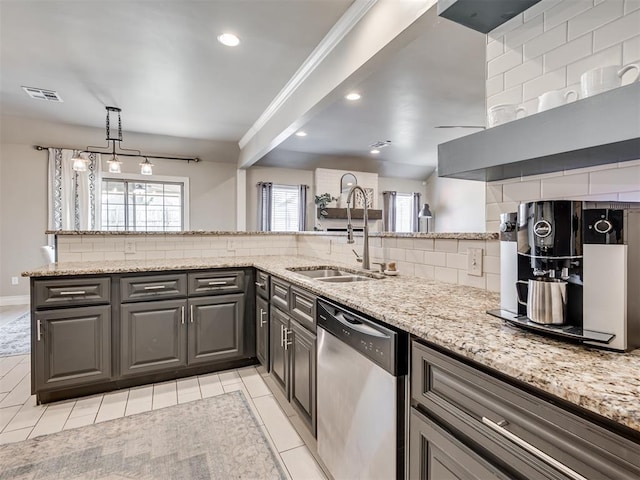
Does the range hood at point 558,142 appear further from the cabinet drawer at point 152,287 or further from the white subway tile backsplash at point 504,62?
the cabinet drawer at point 152,287

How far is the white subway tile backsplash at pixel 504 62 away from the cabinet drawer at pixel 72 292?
2523 mm

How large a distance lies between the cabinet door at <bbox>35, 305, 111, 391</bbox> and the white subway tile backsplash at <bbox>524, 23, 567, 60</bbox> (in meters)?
2.72

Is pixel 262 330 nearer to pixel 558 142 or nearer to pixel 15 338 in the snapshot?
pixel 558 142

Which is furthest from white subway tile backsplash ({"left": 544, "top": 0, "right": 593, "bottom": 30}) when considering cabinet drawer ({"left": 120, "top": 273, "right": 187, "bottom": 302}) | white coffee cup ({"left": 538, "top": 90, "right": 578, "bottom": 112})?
cabinet drawer ({"left": 120, "top": 273, "right": 187, "bottom": 302})

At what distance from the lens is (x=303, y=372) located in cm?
179

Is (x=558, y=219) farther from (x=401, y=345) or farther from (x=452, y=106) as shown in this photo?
(x=452, y=106)

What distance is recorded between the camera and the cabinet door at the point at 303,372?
66.2 inches

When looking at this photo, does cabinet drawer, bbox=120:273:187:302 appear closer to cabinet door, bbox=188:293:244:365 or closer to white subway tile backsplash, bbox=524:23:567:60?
cabinet door, bbox=188:293:244:365

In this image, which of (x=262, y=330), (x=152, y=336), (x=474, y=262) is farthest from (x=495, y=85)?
(x=152, y=336)

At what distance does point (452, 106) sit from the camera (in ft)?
13.3

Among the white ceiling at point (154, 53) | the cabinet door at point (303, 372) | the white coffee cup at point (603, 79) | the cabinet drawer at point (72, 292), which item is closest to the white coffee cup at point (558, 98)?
the white coffee cup at point (603, 79)

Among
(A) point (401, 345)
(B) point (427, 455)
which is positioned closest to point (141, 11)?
(A) point (401, 345)

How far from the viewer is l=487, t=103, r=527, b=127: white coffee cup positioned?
1.21m

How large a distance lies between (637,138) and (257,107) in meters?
3.91
